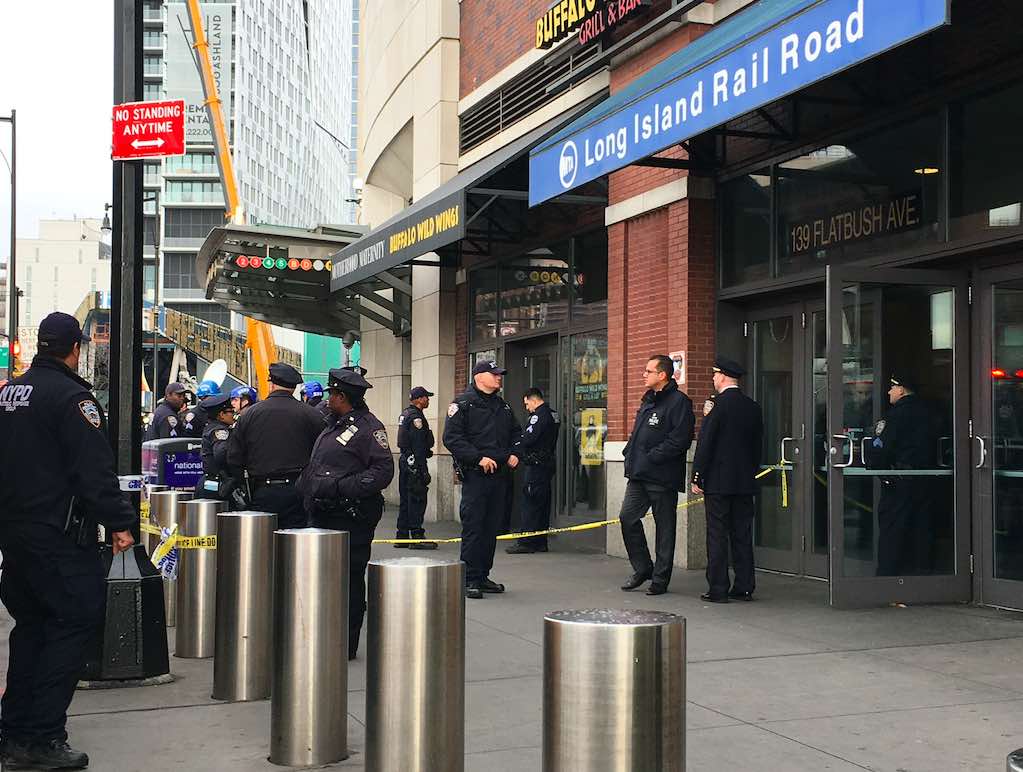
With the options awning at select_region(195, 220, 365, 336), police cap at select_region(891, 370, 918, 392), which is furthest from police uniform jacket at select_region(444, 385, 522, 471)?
awning at select_region(195, 220, 365, 336)

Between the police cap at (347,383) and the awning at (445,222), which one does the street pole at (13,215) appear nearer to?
the awning at (445,222)

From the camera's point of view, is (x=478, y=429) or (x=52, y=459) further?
(x=478, y=429)

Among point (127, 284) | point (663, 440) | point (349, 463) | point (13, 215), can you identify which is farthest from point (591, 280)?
point (13, 215)

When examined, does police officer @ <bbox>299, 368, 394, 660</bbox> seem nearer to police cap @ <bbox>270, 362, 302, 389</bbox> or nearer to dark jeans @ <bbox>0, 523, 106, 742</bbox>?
police cap @ <bbox>270, 362, 302, 389</bbox>

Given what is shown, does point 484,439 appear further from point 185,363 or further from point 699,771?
point 185,363

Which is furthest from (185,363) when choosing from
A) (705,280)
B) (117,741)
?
(117,741)

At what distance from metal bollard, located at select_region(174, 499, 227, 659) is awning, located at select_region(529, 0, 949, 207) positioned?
4502mm

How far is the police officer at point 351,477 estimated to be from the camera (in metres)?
7.52

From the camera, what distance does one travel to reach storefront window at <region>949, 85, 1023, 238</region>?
8719 millimetres

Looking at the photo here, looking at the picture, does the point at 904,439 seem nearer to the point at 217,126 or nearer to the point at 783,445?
the point at 783,445

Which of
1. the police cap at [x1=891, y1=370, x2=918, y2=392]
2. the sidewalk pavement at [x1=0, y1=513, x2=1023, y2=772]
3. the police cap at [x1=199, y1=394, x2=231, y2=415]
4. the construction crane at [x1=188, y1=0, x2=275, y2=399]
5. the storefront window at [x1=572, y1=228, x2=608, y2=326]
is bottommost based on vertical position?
the sidewalk pavement at [x1=0, y1=513, x2=1023, y2=772]

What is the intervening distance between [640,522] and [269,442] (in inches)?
135

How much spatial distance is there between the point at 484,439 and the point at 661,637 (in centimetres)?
671

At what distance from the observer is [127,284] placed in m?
7.80
